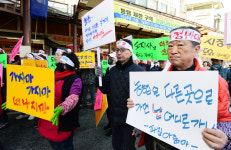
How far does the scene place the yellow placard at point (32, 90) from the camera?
4.58 feet

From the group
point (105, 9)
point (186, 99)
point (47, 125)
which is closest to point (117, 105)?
point (47, 125)

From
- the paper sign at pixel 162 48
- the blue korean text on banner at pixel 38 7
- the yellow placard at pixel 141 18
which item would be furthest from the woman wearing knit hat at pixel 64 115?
the yellow placard at pixel 141 18

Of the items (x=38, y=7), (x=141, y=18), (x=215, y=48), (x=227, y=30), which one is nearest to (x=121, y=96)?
(x=227, y=30)

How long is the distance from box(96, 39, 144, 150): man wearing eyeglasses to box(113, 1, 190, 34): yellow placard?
5685 millimetres

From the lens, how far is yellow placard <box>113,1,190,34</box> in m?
7.19

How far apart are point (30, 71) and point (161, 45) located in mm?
3214

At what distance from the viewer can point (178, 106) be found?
906mm

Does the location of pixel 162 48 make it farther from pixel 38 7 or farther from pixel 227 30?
pixel 38 7

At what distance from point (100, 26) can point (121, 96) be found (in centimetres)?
105

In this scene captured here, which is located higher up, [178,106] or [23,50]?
[23,50]

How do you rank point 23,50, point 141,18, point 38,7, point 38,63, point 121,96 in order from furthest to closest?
point 141,18 → point 38,7 → point 23,50 → point 38,63 → point 121,96

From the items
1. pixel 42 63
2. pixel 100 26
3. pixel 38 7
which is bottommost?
pixel 42 63

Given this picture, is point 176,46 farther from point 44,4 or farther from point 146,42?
point 44,4

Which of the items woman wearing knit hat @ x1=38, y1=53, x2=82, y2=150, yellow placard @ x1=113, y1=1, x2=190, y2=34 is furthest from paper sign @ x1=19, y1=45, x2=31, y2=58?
yellow placard @ x1=113, y1=1, x2=190, y2=34
